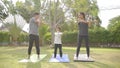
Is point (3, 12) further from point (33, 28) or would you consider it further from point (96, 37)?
point (33, 28)

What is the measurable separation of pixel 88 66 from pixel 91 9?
16797 mm

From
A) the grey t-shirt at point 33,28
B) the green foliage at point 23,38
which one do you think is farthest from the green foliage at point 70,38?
the grey t-shirt at point 33,28

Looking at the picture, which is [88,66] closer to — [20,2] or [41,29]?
[41,29]

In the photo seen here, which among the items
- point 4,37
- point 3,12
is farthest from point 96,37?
point 3,12

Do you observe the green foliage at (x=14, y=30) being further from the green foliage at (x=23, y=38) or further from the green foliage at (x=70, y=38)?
the green foliage at (x=70, y=38)

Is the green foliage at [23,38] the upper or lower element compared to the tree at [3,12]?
lower

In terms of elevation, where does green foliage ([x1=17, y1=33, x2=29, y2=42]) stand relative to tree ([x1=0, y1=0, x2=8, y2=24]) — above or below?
below

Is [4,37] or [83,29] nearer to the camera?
[83,29]

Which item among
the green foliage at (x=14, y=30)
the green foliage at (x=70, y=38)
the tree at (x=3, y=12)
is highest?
the tree at (x=3, y=12)

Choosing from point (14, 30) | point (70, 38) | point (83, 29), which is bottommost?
point (70, 38)

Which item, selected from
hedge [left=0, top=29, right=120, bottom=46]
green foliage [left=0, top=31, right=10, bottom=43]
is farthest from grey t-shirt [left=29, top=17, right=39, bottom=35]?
green foliage [left=0, top=31, right=10, bottom=43]

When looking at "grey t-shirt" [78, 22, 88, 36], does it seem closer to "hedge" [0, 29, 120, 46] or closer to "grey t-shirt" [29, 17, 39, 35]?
"grey t-shirt" [29, 17, 39, 35]

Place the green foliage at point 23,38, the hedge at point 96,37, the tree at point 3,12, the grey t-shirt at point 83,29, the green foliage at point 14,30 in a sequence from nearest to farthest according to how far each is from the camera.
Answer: the grey t-shirt at point 83,29 < the hedge at point 96,37 < the green foliage at point 14,30 < the green foliage at point 23,38 < the tree at point 3,12

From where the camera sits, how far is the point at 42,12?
2475 centimetres
